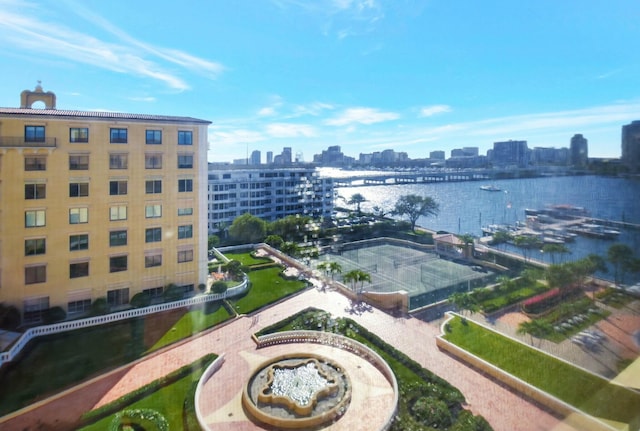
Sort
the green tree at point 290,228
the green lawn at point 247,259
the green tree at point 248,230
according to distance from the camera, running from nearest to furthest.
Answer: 1. the green lawn at point 247,259
2. the green tree at point 248,230
3. the green tree at point 290,228

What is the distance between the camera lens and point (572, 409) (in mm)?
1914

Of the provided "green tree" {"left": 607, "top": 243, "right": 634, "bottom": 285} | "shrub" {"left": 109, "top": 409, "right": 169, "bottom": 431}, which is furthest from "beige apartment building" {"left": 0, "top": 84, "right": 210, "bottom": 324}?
"green tree" {"left": 607, "top": 243, "right": 634, "bottom": 285}

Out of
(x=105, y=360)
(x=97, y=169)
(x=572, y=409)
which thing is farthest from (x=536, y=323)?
(x=97, y=169)

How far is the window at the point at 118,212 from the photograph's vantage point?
12.2ft

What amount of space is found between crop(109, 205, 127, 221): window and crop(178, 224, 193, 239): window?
1.99 feet

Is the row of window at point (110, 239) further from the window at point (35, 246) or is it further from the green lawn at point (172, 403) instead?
the green lawn at point (172, 403)

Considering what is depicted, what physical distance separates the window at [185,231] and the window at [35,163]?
1.43 m

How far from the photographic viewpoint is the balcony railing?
313 cm

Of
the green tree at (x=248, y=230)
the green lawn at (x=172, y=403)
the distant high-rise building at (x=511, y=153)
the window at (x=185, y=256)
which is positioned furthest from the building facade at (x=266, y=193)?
the distant high-rise building at (x=511, y=153)

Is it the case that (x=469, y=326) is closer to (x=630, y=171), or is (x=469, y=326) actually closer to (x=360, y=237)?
(x=630, y=171)

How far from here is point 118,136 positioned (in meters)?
3.71

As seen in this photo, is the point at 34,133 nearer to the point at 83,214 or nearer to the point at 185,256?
the point at 83,214

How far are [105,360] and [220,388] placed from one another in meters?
1.00

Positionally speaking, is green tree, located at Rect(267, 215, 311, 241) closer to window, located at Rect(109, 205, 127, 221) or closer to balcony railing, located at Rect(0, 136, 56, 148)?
window, located at Rect(109, 205, 127, 221)
